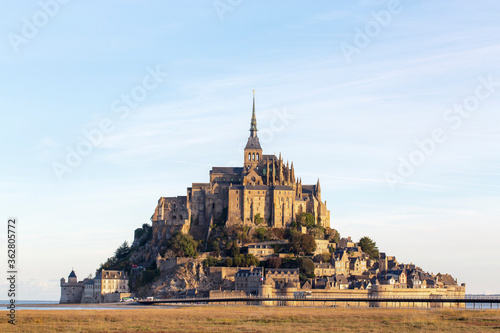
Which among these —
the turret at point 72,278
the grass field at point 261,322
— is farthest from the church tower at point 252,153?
the grass field at point 261,322

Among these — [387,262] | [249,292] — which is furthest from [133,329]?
[387,262]

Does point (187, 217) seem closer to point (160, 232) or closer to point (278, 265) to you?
point (160, 232)

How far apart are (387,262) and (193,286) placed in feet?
129

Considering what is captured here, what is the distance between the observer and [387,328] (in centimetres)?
6756

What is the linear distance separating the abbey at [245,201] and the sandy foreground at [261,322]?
5374cm

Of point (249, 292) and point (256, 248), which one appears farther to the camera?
point (256, 248)

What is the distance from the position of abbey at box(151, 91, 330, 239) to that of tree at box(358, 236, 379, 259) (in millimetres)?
7412

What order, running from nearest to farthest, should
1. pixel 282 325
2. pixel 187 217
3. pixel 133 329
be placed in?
pixel 133 329 < pixel 282 325 < pixel 187 217

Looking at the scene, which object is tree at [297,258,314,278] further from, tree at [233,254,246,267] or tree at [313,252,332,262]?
tree at [233,254,246,267]

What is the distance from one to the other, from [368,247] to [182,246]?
3693cm

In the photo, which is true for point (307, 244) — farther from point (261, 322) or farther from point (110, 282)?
point (261, 322)

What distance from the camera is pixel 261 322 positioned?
73.2 metres

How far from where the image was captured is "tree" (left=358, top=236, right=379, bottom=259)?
148000 millimetres

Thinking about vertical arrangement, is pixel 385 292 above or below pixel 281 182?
below
